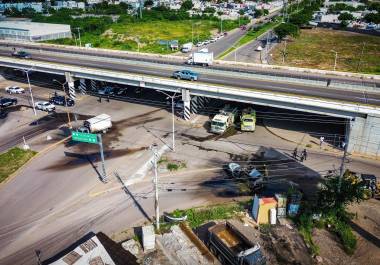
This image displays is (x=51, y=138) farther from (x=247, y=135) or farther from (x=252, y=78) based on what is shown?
(x=252, y=78)

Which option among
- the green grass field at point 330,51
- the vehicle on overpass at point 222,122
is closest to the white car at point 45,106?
the vehicle on overpass at point 222,122

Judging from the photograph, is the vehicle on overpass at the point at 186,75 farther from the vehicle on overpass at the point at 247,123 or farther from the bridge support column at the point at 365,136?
the bridge support column at the point at 365,136

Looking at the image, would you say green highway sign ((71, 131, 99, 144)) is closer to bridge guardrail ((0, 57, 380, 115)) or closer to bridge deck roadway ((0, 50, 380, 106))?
bridge guardrail ((0, 57, 380, 115))

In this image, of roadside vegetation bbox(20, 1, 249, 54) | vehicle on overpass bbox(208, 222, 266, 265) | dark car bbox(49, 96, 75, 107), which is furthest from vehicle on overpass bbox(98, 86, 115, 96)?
vehicle on overpass bbox(208, 222, 266, 265)

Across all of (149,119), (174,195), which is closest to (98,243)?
(174,195)

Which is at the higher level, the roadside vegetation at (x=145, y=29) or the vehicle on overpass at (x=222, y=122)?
the roadside vegetation at (x=145, y=29)
